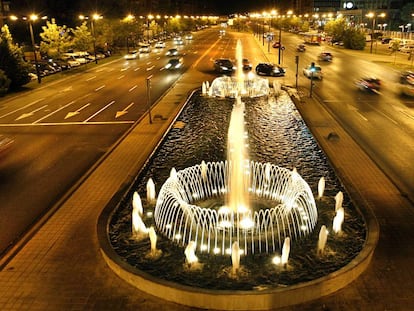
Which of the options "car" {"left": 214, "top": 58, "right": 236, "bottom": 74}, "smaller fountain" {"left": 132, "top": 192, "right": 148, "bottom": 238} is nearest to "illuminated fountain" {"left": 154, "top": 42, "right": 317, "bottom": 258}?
"smaller fountain" {"left": 132, "top": 192, "right": 148, "bottom": 238}

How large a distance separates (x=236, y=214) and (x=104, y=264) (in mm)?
4043

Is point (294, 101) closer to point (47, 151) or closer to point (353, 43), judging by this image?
point (47, 151)

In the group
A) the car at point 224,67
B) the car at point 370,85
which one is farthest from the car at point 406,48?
the car at point 370,85

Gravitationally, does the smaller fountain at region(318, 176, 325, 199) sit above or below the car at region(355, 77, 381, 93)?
above

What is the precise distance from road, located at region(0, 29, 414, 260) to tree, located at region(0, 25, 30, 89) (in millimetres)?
1966

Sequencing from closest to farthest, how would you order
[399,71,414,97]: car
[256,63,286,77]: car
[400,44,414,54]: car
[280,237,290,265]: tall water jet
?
[280,237,290,265]: tall water jet < [399,71,414,97]: car < [256,63,286,77]: car < [400,44,414,54]: car

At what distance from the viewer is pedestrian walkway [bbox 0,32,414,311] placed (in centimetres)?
834

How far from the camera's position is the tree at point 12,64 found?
110 feet

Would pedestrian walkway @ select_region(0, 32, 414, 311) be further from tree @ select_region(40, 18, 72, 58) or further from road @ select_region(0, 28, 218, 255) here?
tree @ select_region(40, 18, 72, 58)

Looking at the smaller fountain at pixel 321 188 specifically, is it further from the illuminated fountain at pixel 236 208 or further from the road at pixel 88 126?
the road at pixel 88 126

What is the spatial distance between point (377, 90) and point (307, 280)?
26.4m

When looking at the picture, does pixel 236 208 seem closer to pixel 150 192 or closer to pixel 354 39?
pixel 150 192

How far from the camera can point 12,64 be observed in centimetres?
3369

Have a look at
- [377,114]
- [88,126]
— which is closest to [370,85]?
[377,114]
